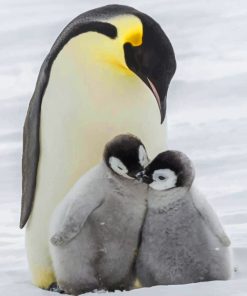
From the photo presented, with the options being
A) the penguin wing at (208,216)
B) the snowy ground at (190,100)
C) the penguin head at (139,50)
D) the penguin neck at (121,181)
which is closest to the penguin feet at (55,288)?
the snowy ground at (190,100)

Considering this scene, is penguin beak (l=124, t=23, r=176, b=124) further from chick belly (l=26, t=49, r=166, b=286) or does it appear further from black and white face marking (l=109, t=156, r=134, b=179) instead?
black and white face marking (l=109, t=156, r=134, b=179)

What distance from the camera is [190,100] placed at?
11.1 m

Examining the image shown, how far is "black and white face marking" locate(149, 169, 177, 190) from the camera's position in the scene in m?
5.05

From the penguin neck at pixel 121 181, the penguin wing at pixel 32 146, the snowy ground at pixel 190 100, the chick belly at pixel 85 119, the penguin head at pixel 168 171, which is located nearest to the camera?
the penguin head at pixel 168 171

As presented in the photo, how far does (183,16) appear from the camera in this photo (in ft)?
50.1

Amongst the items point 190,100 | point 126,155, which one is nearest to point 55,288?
point 126,155

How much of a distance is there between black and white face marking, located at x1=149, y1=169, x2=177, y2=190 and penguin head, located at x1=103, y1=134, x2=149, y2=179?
0.21ft

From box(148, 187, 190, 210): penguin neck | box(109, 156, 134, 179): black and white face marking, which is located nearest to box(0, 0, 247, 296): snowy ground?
box(148, 187, 190, 210): penguin neck

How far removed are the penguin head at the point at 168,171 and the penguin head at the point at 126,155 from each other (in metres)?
0.05

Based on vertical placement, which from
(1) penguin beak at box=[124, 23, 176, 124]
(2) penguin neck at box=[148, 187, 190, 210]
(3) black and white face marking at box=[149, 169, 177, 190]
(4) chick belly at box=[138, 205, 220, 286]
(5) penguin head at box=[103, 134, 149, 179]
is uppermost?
(1) penguin beak at box=[124, 23, 176, 124]

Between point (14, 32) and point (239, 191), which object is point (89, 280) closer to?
point (239, 191)

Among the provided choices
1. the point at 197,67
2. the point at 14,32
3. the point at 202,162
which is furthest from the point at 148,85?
the point at 14,32

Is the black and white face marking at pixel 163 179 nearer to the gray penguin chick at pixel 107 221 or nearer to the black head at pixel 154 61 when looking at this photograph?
the gray penguin chick at pixel 107 221

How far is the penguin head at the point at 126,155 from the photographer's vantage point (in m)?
5.09
